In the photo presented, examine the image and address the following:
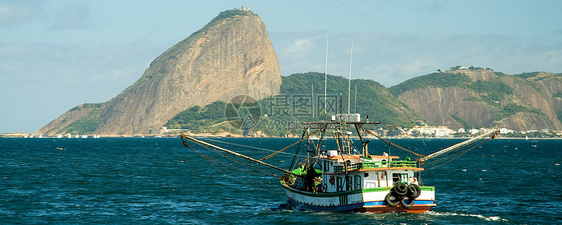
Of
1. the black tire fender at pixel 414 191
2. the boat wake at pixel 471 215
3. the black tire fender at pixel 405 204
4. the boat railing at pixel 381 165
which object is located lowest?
the boat wake at pixel 471 215

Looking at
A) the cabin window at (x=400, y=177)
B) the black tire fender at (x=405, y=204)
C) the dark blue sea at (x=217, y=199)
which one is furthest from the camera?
the dark blue sea at (x=217, y=199)

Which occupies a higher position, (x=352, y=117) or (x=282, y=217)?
(x=352, y=117)

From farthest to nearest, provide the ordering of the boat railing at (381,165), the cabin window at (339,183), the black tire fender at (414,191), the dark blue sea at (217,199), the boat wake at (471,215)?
1. the cabin window at (339,183)
2. the dark blue sea at (217,199)
3. the boat wake at (471,215)
4. the boat railing at (381,165)
5. the black tire fender at (414,191)

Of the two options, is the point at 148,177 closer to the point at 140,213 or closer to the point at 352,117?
the point at 140,213

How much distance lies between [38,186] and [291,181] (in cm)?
3223

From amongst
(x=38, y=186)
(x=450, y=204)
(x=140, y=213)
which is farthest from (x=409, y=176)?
(x=38, y=186)

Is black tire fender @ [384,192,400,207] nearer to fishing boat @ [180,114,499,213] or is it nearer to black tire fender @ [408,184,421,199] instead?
fishing boat @ [180,114,499,213]

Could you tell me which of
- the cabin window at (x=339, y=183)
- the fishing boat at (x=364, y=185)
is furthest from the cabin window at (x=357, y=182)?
the cabin window at (x=339, y=183)

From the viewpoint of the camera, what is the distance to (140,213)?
4984cm

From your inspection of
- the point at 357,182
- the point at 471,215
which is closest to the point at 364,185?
the point at 357,182

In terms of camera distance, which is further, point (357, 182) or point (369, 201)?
point (357, 182)

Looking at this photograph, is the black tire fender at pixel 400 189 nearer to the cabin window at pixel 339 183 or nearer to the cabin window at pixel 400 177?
the cabin window at pixel 400 177

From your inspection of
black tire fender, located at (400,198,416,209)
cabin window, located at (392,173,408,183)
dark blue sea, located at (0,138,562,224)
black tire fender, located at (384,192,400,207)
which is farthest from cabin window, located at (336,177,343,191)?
black tire fender, located at (400,198,416,209)

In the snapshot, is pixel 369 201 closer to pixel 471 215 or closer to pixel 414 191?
pixel 414 191
